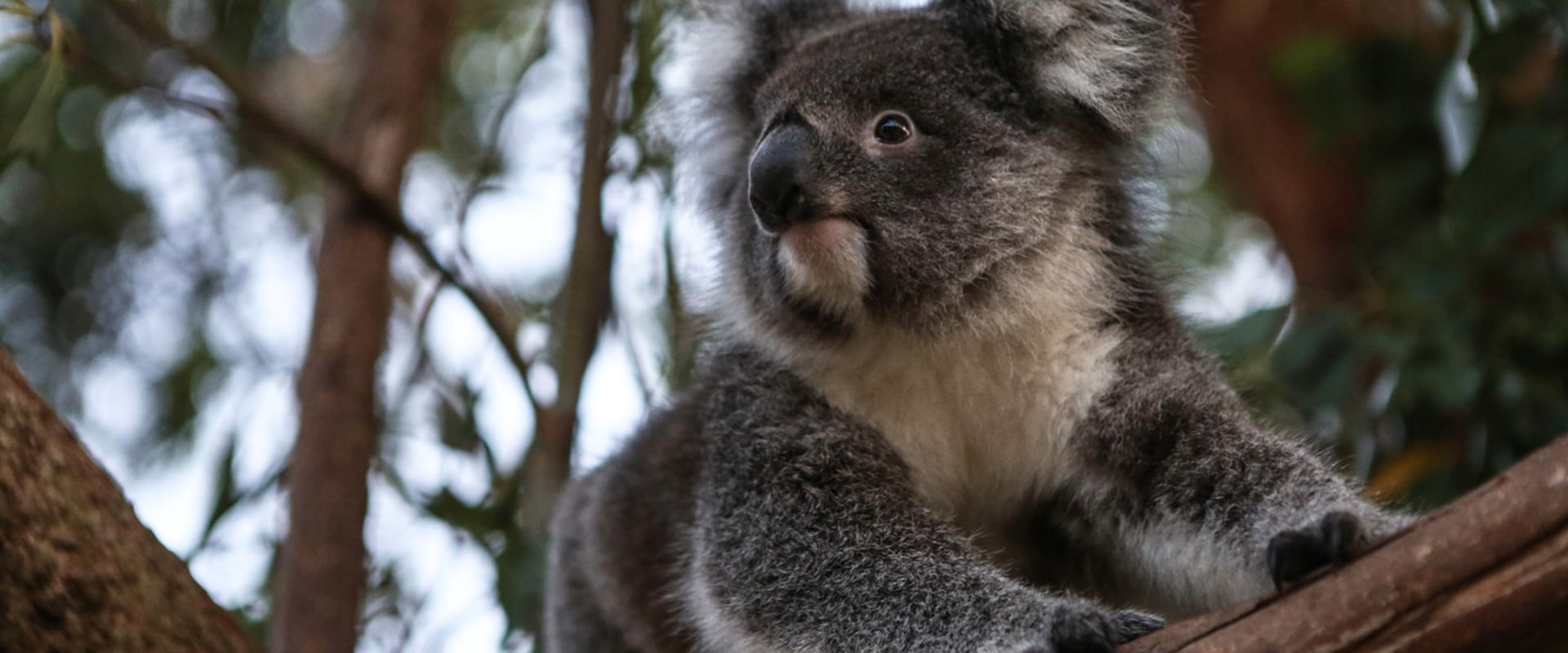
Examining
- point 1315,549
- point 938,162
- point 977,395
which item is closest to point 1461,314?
point 977,395

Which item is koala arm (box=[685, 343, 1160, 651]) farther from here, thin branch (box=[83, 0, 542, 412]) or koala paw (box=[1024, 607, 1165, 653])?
thin branch (box=[83, 0, 542, 412])

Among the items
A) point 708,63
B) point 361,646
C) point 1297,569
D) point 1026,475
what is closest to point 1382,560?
point 1297,569

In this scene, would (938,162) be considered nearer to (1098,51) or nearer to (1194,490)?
(1098,51)

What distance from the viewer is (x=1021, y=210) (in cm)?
265

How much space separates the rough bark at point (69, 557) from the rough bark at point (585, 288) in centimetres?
145

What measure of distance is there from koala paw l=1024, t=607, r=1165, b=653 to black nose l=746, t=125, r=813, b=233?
81 centimetres

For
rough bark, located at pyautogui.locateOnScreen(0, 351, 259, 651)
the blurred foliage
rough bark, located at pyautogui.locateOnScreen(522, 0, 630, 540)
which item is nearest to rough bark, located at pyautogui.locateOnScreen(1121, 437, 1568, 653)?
the blurred foliage

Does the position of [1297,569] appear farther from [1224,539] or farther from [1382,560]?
[1224,539]

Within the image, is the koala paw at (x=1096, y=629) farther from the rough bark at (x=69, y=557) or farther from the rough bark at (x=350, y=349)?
the rough bark at (x=350, y=349)

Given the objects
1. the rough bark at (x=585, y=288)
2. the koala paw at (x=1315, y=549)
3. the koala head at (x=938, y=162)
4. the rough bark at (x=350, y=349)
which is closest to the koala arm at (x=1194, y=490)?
the koala paw at (x=1315, y=549)

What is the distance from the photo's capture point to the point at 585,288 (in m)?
3.64

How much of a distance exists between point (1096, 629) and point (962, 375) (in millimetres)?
699

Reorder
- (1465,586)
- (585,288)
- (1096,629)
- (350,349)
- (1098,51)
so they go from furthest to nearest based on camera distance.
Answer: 1. (585,288)
2. (350,349)
3. (1098,51)
4. (1096,629)
5. (1465,586)

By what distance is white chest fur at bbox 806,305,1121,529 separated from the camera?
2.63 meters
